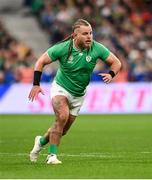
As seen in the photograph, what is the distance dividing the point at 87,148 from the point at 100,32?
18.2 meters

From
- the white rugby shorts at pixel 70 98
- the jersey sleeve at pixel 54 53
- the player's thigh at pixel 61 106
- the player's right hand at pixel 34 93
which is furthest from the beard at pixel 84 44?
the player's right hand at pixel 34 93

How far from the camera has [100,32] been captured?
3519cm

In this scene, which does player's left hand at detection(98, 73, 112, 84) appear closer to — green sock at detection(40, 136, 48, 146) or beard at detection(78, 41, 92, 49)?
beard at detection(78, 41, 92, 49)

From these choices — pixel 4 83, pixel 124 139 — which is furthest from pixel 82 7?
pixel 124 139

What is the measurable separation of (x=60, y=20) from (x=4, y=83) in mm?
5385

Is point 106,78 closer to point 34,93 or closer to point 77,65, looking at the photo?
point 77,65

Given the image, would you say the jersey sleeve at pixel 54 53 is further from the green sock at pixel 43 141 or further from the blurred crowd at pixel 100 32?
the blurred crowd at pixel 100 32

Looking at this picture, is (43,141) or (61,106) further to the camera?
(43,141)

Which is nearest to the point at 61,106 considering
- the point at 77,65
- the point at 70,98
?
the point at 70,98

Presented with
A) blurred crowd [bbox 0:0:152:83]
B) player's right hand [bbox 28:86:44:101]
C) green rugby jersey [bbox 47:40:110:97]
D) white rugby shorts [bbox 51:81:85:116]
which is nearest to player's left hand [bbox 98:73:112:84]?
green rugby jersey [bbox 47:40:110:97]

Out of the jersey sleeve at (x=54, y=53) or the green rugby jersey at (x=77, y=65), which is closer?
the jersey sleeve at (x=54, y=53)

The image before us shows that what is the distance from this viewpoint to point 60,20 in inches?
1430

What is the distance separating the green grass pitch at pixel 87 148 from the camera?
12.6 m

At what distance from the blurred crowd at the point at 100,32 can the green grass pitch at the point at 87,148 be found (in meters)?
3.84
